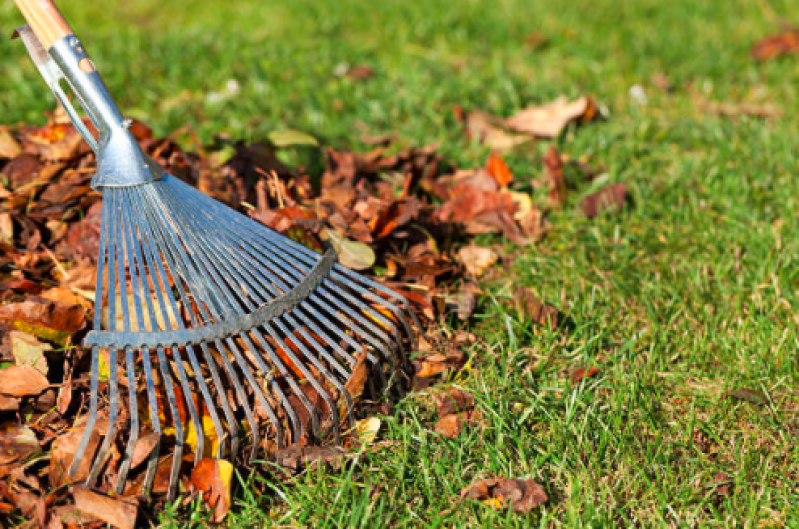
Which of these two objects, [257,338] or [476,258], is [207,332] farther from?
[476,258]

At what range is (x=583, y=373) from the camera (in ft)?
7.22

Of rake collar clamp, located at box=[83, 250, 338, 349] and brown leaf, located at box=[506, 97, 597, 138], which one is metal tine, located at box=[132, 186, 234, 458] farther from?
brown leaf, located at box=[506, 97, 597, 138]

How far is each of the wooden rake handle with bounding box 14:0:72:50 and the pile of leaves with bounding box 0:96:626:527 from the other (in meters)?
0.62

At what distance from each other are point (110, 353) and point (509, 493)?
0.98 meters

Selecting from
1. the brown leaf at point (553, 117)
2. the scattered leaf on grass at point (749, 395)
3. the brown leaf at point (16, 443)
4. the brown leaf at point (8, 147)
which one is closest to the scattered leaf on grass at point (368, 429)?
the brown leaf at point (16, 443)

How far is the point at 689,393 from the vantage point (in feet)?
7.05

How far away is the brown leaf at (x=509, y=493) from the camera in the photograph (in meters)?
1.80

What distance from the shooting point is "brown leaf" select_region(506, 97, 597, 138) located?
3457 millimetres

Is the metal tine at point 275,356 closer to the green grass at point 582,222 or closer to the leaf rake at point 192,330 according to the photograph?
the leaf rake at point 192,330

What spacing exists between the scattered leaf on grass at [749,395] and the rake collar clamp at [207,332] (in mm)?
1144

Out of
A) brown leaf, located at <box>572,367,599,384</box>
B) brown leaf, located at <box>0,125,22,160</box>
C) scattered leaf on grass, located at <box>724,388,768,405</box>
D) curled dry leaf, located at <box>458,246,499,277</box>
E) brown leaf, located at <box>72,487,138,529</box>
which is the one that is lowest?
scattered leaf on grass, located at <box>724,388,768,405</box>

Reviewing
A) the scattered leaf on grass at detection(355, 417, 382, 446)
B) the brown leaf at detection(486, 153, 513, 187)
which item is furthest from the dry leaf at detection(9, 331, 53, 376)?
the brown leaf at detection(486, 153, 513, 187)

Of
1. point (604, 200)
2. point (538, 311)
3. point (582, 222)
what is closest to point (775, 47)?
point (604, 200)

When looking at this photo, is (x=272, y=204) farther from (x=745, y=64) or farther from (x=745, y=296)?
(x=745, y=64)
